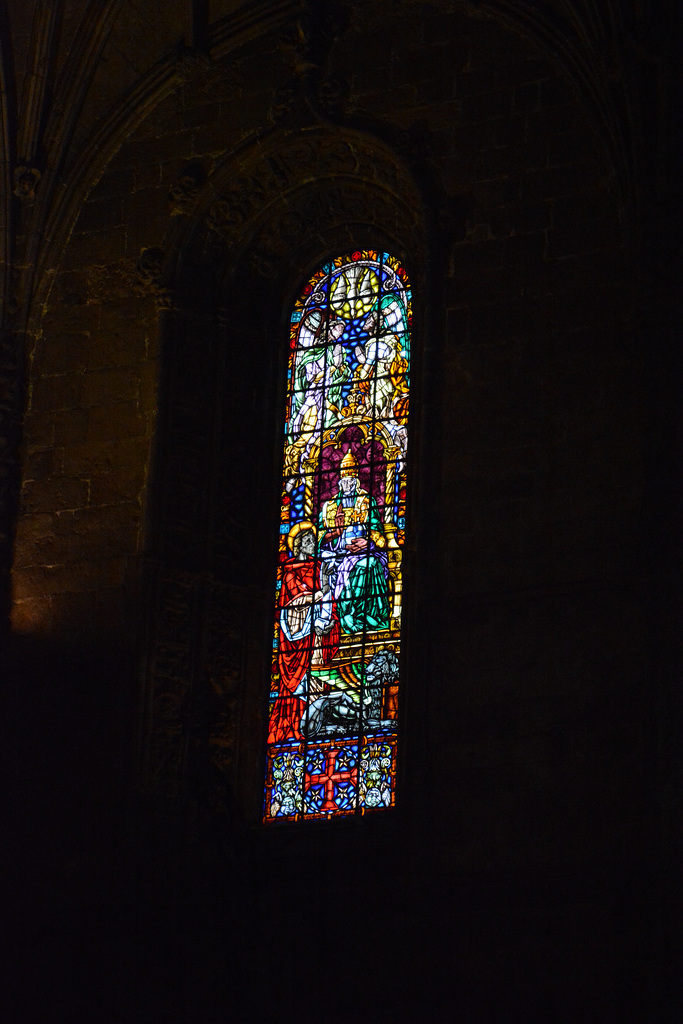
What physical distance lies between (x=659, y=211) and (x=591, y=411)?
1.27 metres

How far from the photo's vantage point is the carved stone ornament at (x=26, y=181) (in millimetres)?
15516

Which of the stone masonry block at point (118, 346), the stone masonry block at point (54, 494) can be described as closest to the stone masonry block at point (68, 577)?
the stone masonry block at point (54, 494)

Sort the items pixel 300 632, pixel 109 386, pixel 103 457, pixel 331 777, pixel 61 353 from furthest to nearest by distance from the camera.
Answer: pixel 61 353 < pixel 109 386 < pixel 103 457 < pixel 300 632 < pixel 331 777

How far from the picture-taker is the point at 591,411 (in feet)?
44.0

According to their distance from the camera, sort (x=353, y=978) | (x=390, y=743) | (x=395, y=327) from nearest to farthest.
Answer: (x=353, y=978) → (x=390, y=743) → (x=395, y=327)

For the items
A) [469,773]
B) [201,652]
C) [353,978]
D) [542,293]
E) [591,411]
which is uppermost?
[542,293]

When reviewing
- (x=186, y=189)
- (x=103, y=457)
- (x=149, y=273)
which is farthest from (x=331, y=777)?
(x=186, y=189)

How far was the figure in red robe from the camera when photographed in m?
14.2

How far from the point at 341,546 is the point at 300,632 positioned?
60 centimetres

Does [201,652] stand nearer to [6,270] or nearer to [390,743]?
[390,743]

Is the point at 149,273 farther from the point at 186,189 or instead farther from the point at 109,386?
the point at 109,386

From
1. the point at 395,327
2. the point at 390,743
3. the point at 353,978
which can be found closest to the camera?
the point at 353,978

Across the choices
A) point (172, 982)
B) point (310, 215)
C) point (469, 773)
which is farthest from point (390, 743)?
point (310, 215)

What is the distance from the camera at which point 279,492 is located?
48.8 feet
